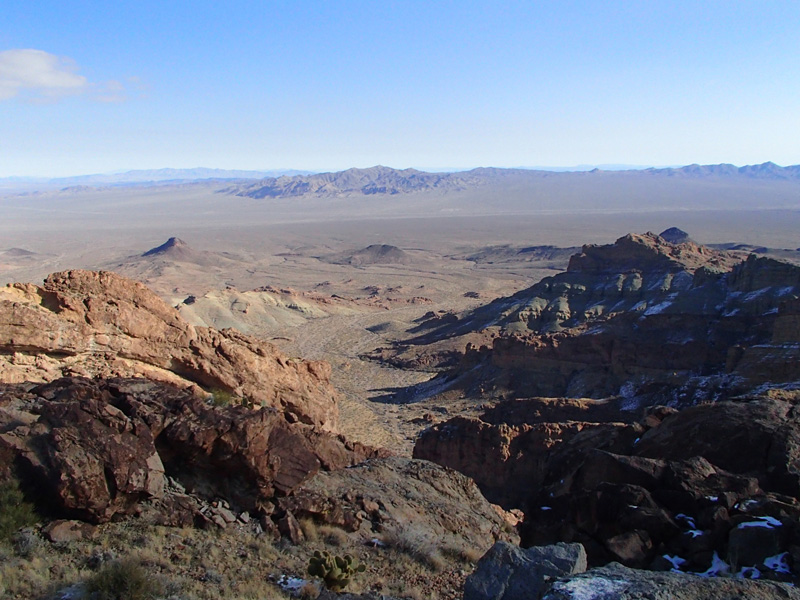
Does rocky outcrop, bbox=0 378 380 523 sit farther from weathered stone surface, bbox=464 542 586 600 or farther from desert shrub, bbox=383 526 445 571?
weathered stone surface, bbox=464 542 586 600

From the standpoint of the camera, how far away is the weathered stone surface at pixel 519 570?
25.0 ft

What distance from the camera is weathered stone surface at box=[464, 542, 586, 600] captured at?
25.0 ft

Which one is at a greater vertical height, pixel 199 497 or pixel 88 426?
pixel 88 426

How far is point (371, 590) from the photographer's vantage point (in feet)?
29.9

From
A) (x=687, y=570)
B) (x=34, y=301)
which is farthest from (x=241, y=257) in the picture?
(x=687, y=570)

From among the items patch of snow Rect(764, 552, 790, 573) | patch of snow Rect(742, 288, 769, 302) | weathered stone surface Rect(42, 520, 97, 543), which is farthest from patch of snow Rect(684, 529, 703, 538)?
patch of snow Rect(742, 288, 769, 302)

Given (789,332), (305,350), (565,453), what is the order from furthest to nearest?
(305,350), (789,332), (565,453)

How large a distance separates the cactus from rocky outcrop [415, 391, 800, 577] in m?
3.63

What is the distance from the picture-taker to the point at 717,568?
29.1ft

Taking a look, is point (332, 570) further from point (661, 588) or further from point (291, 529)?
point (661, 588)

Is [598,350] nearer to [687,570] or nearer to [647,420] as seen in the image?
[647,420]

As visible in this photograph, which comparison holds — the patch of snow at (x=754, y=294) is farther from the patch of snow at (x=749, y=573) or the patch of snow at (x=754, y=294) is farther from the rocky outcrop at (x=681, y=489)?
the patch of snow at (x=749, y=573)

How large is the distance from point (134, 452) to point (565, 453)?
33.5 feet

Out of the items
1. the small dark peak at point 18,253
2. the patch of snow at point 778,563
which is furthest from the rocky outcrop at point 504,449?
the small dark peak at point 18,253
